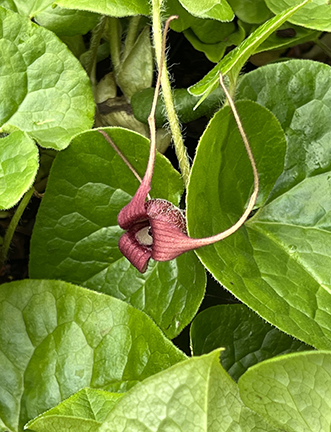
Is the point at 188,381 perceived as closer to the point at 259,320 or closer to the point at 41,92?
the point at 259,320

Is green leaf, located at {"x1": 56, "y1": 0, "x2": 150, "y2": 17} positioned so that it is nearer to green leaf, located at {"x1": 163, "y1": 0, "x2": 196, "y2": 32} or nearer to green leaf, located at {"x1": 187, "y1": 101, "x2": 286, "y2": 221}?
green leaf, located at {"x1": 163, "y1": 0, "x2": 196, "y2": 32}

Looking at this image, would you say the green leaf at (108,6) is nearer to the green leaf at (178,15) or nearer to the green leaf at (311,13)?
the green leaf at (178,15)

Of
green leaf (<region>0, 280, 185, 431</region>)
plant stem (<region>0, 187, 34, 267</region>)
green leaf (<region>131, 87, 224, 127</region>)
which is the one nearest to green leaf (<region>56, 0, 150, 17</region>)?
green leaf (<region>131, 87, 224, 127</region>)

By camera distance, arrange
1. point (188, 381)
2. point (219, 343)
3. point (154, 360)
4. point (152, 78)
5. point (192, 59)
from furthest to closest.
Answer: point (192, 59), point (152, 78), point (219, 343), point (154, 360), point (188, 381)

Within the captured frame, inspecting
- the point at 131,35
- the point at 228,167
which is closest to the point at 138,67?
the point at 131,35

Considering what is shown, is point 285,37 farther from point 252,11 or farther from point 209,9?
point 209,9

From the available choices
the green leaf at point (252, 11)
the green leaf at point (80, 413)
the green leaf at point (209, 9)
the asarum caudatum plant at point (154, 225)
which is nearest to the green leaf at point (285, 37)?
the green leaf at point (252, 11)

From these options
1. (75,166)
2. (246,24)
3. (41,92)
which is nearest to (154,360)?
(75,166)
